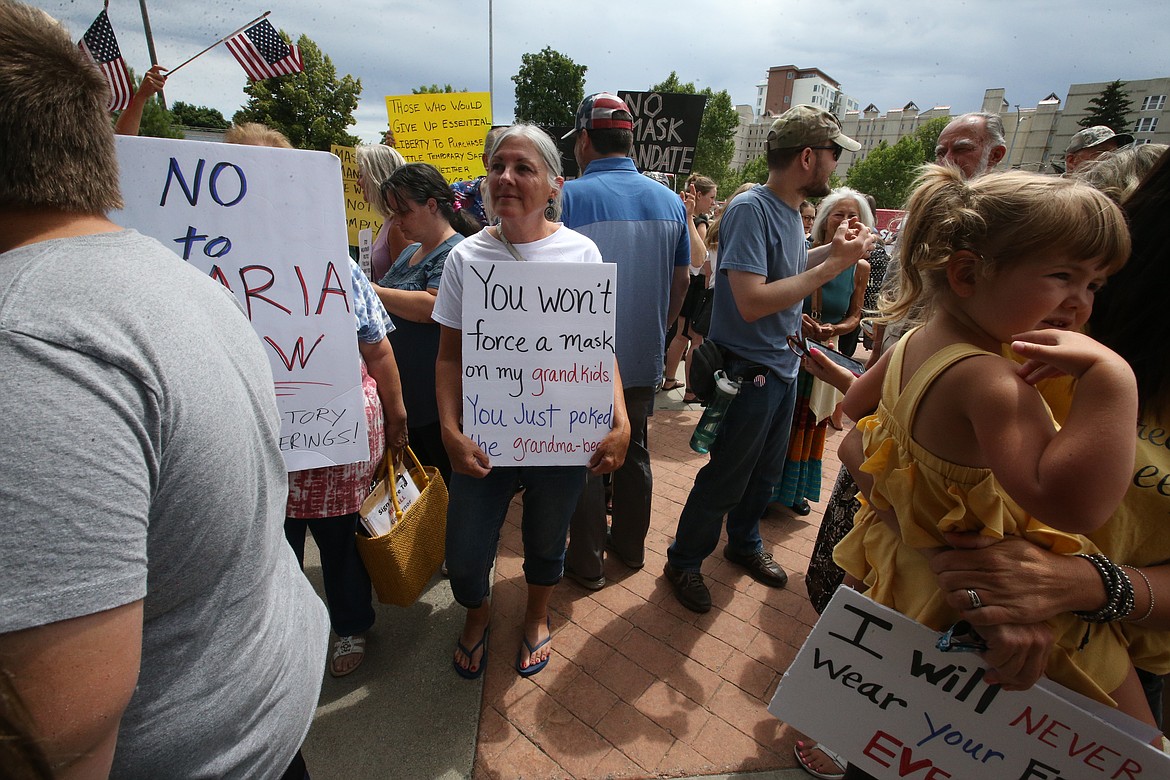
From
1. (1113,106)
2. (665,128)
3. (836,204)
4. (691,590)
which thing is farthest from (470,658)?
(1113,106)

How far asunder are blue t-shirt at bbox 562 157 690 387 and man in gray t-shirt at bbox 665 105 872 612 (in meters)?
0.26

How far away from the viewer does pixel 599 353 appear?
1879 mm

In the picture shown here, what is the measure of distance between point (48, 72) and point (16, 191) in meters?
0.16

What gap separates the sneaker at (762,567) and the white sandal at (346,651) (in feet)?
6.23

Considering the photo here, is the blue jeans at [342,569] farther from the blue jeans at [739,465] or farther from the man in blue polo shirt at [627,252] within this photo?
the blue jeans at [739,465]

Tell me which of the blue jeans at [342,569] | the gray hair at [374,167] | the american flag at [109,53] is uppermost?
the american flag at [109,53]

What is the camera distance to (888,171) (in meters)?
47.4

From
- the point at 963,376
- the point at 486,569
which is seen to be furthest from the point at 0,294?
the point at 486,569

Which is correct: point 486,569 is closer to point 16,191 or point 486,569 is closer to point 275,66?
point 16,191

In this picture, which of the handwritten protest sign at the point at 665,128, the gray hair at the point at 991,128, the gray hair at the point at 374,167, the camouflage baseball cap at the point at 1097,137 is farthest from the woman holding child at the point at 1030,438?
the camouflage baseball cap at the point at 1097,137

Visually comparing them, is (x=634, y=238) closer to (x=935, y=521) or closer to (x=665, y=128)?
A: (x=935, y=521)

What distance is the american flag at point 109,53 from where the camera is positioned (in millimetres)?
4340

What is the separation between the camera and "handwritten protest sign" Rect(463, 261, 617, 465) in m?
1.77

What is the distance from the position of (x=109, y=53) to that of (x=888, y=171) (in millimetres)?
54921
